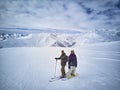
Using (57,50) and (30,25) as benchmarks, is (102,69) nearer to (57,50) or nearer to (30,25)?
(57,50)

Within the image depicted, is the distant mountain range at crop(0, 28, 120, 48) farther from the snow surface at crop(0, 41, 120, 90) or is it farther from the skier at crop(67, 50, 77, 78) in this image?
the skier at crop(67, 50, 77, 78)

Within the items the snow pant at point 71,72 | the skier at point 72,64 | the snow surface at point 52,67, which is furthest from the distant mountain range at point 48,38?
the snow pant at point 71,72

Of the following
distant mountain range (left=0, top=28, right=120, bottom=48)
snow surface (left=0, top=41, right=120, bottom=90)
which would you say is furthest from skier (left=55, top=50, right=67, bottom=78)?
distant mountain range (left=0, top=28, right=120, bottom=48)

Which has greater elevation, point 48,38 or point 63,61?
point 48,38

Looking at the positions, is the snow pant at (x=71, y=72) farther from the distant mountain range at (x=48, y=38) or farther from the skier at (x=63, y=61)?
the distant mountain range at (x=48, y=38)

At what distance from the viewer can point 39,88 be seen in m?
2.39

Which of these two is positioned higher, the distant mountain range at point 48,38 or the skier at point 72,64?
the distant mountain range at point 48,38

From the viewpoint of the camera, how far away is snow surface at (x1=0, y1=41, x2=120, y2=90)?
2.45m

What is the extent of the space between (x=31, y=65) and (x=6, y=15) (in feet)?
3.36

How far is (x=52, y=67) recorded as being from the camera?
2.64 metres

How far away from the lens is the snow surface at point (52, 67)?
2.45 m

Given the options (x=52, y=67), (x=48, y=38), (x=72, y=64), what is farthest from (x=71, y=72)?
(x=48, y=38)

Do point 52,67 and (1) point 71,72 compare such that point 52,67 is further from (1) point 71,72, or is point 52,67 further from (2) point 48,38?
(2) point 48,38

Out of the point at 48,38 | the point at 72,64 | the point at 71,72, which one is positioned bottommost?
the point at 71,72
